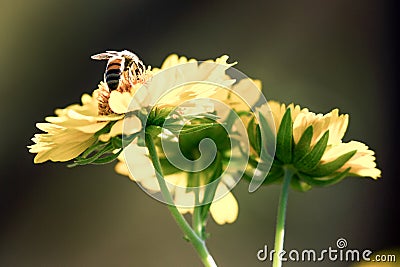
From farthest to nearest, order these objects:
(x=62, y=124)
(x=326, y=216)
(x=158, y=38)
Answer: (x=158, y=38)
(x=326, y=216)
(x=62, y=124)

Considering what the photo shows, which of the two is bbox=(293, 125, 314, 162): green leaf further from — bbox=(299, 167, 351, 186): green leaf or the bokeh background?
the bokeh background

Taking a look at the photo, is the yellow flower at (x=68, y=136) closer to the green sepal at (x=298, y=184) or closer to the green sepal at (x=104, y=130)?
the green sepal at (x=104, y=130)

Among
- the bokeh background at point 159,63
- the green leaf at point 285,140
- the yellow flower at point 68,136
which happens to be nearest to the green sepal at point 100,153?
the yellow flower at point 68,136

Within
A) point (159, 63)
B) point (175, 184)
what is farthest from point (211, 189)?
point (159, 63)

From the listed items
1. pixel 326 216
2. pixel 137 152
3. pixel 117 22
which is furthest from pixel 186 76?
pixel 117 22

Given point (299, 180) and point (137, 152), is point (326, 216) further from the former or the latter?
point (137, 152)

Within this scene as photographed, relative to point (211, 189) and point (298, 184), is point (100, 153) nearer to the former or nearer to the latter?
point (211, 189)
